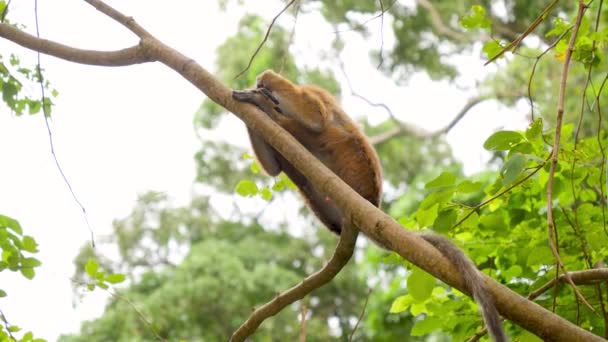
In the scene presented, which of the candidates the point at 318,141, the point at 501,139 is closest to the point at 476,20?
the point at 501,139

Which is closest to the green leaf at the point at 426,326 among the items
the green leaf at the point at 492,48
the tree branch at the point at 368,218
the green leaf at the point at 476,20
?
the tree branch at the point at 368,218

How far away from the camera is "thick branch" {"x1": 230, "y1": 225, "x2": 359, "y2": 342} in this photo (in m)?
2.95

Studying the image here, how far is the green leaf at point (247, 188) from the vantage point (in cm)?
363

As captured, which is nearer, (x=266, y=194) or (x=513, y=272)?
(x=513, y=272)

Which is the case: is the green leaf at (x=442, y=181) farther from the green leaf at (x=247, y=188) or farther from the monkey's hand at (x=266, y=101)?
the monkey's hand at (x=266, y=101)

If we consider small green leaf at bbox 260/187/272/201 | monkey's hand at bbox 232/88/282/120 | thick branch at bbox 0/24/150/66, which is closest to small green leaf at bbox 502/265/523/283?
small green leaf at bbox 260/187/272/201

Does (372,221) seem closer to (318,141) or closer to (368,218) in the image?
(368,218)

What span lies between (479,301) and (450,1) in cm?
1326

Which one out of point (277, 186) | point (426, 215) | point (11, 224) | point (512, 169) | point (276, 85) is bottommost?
point (512, 169)

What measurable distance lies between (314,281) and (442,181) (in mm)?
872

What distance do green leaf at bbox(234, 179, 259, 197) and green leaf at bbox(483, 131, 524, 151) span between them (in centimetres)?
144

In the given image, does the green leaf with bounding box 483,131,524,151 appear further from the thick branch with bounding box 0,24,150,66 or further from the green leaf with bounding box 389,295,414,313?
the thick branch with bounding box 0,24,150,66

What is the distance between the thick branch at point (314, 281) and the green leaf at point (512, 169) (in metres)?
0.74

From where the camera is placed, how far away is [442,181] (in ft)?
7.88
